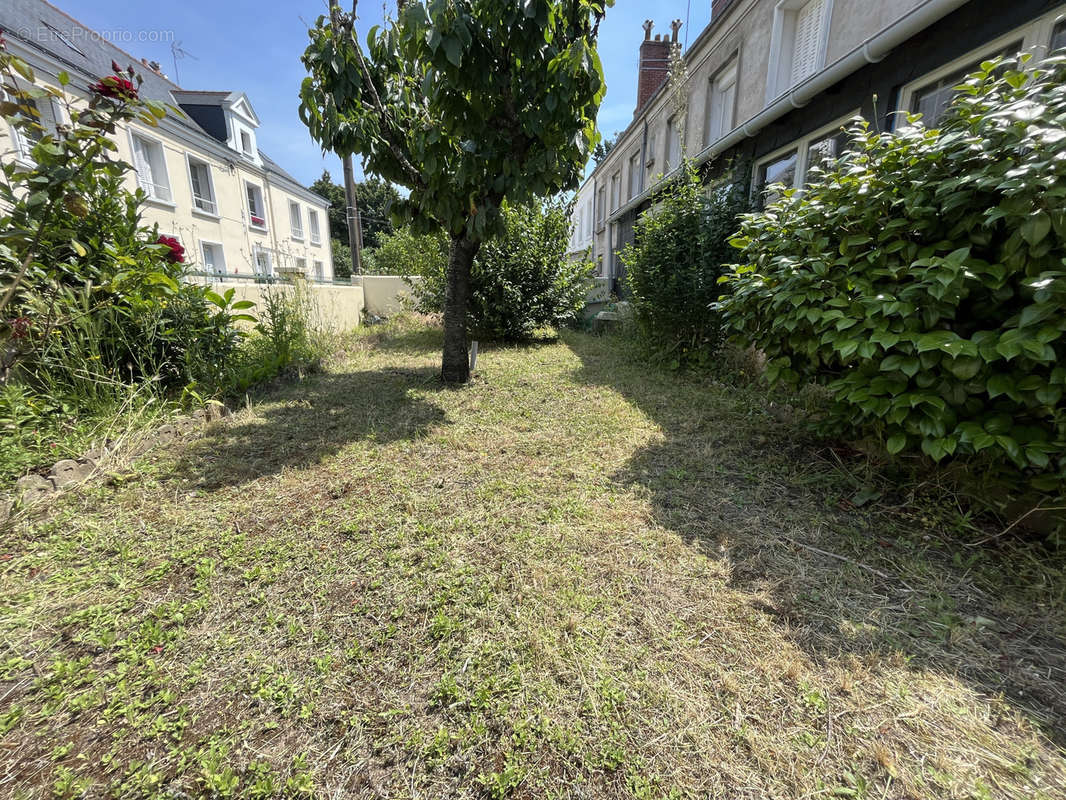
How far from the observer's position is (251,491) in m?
2.45

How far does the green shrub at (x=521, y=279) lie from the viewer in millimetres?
7258

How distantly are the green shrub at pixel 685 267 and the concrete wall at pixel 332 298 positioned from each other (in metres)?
4.83

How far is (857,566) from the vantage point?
1.92m

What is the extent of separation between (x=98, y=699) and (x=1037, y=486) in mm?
3658

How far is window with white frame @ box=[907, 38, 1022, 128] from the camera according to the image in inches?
127

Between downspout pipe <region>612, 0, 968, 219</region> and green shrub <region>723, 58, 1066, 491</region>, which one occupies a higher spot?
downspout pipe <region>612, 0, 968, 219</region>

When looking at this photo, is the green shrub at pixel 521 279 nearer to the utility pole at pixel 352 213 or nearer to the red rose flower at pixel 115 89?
the utility pole at pixel 352 213

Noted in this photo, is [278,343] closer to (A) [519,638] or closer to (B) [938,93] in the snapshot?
(A) [519,638]

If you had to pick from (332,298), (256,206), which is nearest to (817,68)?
(332,298)

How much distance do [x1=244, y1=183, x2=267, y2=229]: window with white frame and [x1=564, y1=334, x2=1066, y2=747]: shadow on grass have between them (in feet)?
55.2

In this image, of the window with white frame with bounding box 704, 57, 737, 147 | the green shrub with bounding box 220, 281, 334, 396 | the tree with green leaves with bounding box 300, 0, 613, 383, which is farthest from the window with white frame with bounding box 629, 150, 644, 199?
the green shrub with bounding box 220, 281, 334, 396

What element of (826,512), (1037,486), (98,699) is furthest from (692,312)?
(98,699)

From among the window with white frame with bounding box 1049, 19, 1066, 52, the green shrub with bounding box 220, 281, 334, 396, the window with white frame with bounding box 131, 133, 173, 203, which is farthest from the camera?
the window with white frame with bounding box 131, 133, 173, 203

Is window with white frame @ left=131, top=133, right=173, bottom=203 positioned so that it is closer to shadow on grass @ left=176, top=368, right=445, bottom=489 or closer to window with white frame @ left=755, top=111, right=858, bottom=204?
shadow on grass @ left=176, top=368, right=445, bottom=489
